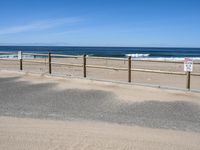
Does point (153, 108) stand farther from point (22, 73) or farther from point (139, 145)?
point (22, 73)

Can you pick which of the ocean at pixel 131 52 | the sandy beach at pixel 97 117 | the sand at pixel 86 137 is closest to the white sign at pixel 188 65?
the sandy beach at pixel 97 117

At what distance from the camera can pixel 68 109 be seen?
705 cm

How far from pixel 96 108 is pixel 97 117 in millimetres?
849

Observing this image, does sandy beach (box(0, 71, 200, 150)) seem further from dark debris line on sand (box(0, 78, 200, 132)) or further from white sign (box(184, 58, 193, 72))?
white sign (box(184, 58, 193, 72))

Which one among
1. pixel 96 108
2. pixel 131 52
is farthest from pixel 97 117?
pixel 131 52

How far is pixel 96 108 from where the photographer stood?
7.18m

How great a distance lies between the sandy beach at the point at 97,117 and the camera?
4.76 m

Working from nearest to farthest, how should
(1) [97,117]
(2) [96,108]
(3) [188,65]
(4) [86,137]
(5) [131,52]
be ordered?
(4) [86,137] → (1) [97,117] → (2) [96,108] → (3) [188,65] → (5) [131,52]

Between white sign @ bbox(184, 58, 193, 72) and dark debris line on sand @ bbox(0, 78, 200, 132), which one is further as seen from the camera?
white sign @ bbox(184, 58, 193, 72)

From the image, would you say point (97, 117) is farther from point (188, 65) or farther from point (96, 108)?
point (188, 65)

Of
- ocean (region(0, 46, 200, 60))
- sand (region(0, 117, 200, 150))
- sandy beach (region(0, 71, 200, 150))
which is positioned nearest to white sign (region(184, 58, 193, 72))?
sandy beach (region(0, 71, 200, 150))

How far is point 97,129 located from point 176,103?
2.99m

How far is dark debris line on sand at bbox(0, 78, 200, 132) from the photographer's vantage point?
613cm

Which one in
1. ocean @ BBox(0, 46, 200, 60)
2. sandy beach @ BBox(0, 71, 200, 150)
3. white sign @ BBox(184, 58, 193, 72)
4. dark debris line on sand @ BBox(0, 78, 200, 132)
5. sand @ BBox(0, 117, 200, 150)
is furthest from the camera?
ocean @ BBox(0, 46, 200, 60)
